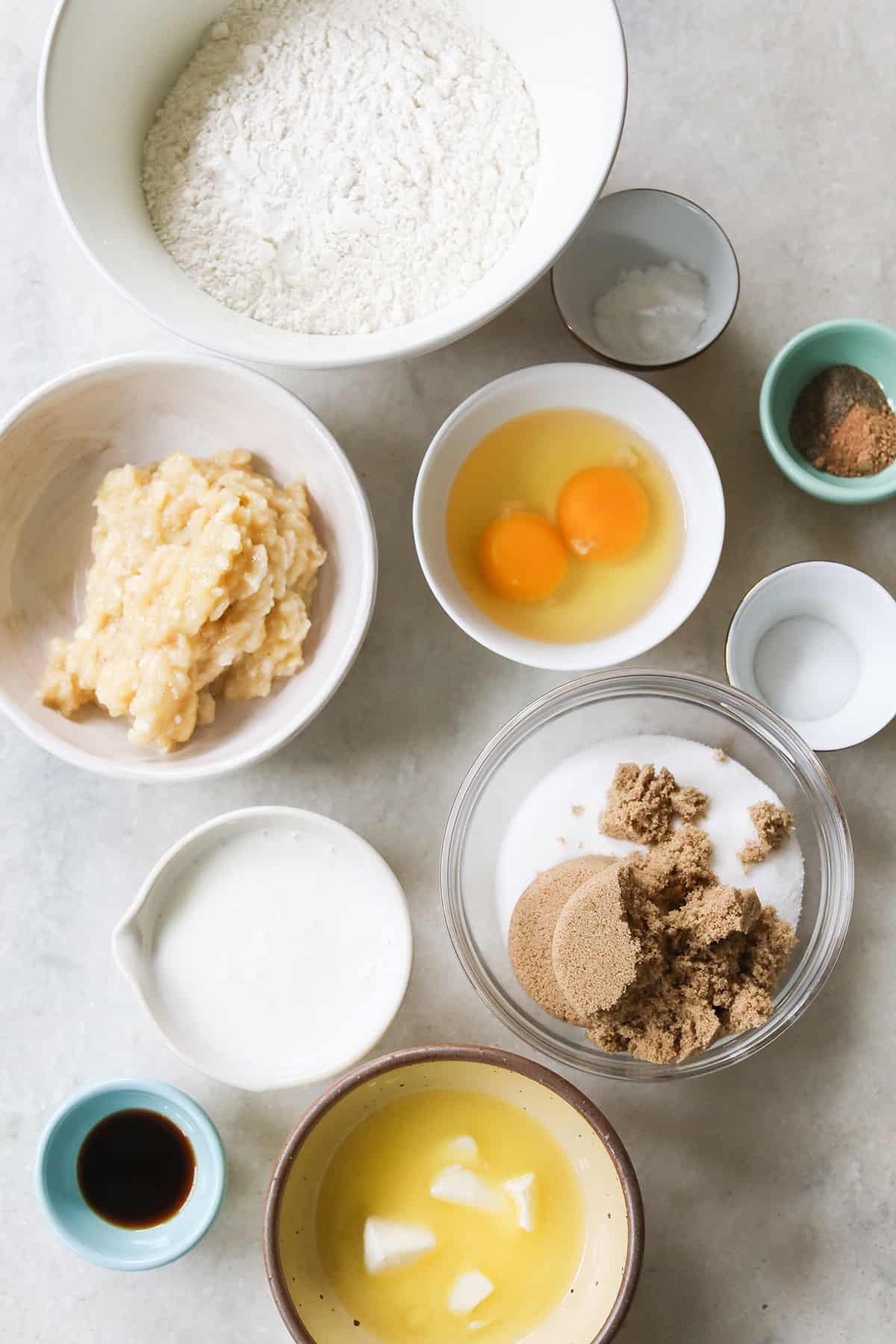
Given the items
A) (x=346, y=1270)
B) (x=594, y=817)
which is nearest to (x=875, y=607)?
(x=594, y=817)

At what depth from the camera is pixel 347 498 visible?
1.68 metres

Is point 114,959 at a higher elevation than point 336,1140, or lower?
higher

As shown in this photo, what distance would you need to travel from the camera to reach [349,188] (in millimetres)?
1563

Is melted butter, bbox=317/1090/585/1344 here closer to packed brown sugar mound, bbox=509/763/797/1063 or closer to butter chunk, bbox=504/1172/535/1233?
butter chunk, bbox=504/1172/535/1233

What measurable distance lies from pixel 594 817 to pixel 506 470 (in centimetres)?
63

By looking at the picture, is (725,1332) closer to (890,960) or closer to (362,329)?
(890,960)

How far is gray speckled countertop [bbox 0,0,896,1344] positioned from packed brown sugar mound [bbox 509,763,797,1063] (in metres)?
0.26

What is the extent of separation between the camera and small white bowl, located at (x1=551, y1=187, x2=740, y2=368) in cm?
176

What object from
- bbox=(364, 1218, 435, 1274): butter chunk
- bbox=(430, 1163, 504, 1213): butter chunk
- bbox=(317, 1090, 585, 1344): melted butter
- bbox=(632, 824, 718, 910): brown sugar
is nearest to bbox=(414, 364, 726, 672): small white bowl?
bbox=(632, 824, 718, 910): brown sugar

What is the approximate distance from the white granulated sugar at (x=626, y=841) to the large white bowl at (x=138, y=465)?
414 mm

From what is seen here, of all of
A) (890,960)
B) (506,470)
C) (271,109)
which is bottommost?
(890,960)

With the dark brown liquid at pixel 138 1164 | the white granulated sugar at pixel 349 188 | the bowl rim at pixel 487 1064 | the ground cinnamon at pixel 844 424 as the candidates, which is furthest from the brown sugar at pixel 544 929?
the white granulated sugar at pixel 349 188

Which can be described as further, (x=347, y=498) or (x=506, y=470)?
(x=506, y=470)

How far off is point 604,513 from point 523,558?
161mm
